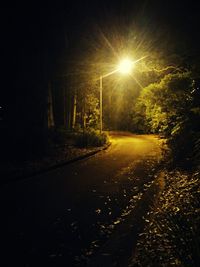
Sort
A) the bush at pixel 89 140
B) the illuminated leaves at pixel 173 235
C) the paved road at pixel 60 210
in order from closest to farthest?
the illuminated leaves at pixel 173 235 < the paved road at pixel 60 210 < the bush at pixel 89 140

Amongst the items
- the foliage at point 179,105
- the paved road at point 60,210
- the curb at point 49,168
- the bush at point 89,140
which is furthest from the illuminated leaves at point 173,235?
the bush at point 89,140

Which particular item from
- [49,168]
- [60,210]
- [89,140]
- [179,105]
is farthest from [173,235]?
[89,140]

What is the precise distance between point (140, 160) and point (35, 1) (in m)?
8.92

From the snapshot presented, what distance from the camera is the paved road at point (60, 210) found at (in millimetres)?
5176

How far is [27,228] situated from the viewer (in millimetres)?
6148

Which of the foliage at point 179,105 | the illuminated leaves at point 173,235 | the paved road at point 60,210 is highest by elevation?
the foliage at point 179,105

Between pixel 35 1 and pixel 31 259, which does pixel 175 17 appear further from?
pixel 35 1

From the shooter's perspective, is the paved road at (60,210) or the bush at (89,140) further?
the bush at (89,140)

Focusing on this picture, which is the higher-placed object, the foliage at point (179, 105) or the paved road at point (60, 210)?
the foliage at point (179, 105)

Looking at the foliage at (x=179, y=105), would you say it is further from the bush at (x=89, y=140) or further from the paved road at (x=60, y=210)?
the bush at (x=89, y=140)

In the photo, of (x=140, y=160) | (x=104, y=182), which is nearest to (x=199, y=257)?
(x=104, y=182)

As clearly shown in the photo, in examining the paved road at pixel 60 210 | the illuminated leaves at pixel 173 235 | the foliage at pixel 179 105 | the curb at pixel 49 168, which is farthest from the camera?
the foliage at pixel 179 105

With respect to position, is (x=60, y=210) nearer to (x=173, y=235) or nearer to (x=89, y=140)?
(x=173, y=235)

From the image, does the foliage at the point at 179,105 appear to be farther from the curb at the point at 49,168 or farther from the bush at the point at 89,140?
the bush at the point at 89,140
